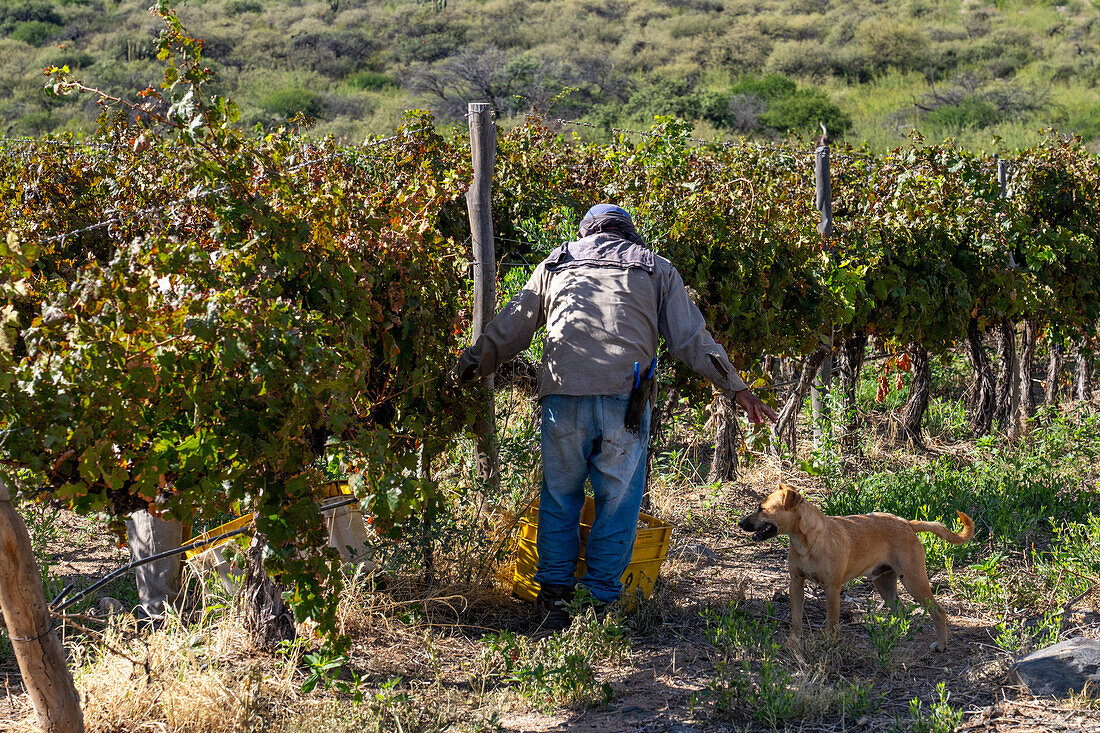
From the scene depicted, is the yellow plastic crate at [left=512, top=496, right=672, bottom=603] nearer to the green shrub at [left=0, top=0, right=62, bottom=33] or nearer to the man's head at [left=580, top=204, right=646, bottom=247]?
the man's head at [left=580, top=204, right=646, bottom=247]

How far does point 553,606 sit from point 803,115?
83.2 feet

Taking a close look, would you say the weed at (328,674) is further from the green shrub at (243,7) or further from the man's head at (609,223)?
the green shrub at (243,7)

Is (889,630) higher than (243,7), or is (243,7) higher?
(243,7)

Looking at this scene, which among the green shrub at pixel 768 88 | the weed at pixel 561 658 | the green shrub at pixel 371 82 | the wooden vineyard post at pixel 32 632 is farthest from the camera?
the green shrub at pixel 371 82

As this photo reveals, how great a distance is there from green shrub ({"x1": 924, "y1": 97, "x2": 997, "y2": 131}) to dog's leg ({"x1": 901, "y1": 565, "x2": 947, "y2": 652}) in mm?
25508

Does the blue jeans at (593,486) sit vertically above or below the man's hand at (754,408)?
below

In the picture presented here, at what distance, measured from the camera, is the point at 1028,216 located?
7.61 metres

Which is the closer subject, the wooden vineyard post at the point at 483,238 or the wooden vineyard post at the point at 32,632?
the wooden vineyard post at the point at 32,632

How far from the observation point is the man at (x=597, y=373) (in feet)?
13.3

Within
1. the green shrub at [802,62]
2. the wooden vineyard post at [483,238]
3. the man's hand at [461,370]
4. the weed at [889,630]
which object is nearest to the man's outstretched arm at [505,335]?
the man's hand at [461,370]

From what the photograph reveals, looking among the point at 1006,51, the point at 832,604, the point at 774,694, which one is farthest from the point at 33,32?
the point at 774,694

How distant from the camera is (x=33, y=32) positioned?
33.0 metres

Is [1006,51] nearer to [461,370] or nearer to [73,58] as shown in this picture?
[73,58]

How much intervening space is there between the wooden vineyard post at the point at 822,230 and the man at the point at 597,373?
92.1 inches
